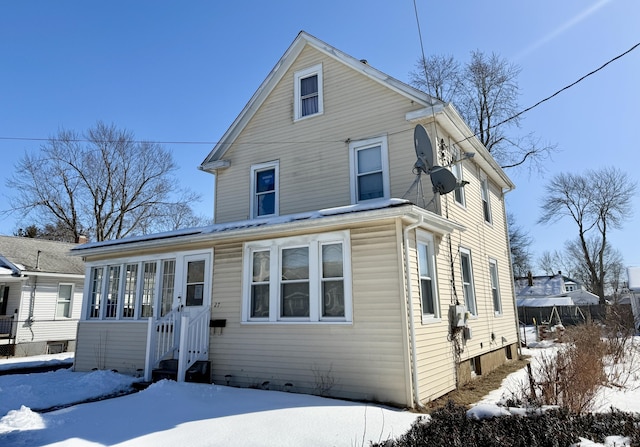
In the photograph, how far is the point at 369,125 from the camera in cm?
1005

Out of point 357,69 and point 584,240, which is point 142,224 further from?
point 584,240

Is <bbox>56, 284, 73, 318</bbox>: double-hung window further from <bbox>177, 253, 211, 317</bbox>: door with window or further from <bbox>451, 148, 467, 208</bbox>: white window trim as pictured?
<bbox>451, 148, 467, 208</bbox>: white window trim

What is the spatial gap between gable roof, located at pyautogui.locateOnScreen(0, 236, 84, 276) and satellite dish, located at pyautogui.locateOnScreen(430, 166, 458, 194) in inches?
624

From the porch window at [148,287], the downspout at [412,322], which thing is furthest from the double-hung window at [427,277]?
the porch window at [148,287]

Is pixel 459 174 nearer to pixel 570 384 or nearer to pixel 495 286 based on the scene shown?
pixel 495 286

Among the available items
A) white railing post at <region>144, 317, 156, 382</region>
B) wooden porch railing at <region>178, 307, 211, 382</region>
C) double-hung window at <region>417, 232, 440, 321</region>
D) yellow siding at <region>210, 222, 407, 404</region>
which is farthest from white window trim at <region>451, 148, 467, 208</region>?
white railing post at <region>144, 317, 156, 382</region>

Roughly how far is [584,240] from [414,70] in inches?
1097

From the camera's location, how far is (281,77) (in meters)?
11.7

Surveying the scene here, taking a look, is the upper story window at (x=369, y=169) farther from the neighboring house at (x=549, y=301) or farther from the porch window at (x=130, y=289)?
the neighboring house at (x=549, y=301)

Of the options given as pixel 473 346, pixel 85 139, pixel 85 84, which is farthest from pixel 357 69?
pixel 85 139

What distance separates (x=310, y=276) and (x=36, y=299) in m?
15.9

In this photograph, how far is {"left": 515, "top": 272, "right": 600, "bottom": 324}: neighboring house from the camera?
103 ft

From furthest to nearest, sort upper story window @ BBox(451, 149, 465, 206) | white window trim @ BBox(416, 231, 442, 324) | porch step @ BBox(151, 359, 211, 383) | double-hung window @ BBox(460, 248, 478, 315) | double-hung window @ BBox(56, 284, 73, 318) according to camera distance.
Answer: double-hung window @ BBox(56, 284, 73, 318) → upper story window @ BBox(451, 149, 465, 206) → double-hung window @ BBox(460, 248, 478, 315) → porch step @ BBox(151, 359, 211, 383) → white window trim @ BBox(416, 231, 442, 324)

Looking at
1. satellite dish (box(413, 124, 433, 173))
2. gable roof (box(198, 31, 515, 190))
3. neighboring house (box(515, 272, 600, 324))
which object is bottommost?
neighboring house (box(515, 272, 600, 324))
